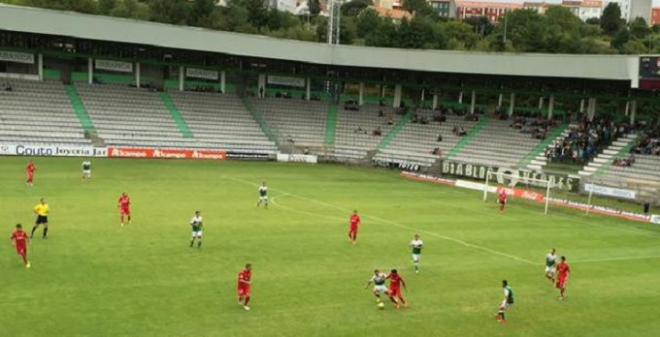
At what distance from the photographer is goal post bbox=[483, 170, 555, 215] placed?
49362 millimetres

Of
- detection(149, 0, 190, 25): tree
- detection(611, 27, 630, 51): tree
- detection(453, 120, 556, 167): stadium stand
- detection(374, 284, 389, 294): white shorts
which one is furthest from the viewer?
detection(611, 27, 630, 51): tree

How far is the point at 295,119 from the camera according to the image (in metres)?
74.8

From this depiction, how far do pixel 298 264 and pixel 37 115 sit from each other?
141ft

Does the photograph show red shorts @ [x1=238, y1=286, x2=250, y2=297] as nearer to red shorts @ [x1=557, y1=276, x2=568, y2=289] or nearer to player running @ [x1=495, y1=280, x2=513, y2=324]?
Answer: player running @ [x1=495, y1=280, x2=513, y2=324]

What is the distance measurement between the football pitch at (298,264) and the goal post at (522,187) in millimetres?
3063

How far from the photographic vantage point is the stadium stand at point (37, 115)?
57031mm

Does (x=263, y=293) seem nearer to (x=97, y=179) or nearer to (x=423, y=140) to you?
(x=97, y=179)

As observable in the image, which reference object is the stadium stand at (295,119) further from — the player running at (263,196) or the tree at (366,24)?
the tree at (366,24)

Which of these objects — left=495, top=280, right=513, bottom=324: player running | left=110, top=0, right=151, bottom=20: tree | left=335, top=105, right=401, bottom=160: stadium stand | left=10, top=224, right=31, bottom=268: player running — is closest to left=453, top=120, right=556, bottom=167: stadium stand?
left=335, top=105, right=401, bottom=160: stadium stand

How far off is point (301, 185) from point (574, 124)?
32783 mm

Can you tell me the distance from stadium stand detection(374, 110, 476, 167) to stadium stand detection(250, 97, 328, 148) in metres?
8.05

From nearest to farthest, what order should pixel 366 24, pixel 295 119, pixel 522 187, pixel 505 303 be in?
pixel 505 303
pixel 522 187
pixel 295 119
pixel 366 24

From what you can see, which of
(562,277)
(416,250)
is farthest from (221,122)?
(562,277)

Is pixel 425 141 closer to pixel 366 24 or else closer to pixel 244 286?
pixel 244 286
